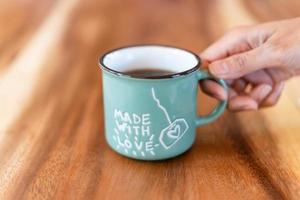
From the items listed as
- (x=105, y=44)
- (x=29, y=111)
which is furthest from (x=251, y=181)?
(x=105, y=44)

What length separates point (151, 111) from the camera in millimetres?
750

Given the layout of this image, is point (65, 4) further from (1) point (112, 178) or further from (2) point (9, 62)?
(1) point (112, 178)

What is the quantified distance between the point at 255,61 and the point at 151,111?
23 cm

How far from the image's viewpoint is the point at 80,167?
2.53 feet

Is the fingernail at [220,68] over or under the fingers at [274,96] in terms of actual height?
over

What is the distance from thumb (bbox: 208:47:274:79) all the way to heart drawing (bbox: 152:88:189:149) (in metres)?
0.12

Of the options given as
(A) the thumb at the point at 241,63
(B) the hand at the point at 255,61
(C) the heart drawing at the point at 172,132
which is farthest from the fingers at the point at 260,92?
(C) the heart drawing at the point at 172,132

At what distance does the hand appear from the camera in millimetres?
855

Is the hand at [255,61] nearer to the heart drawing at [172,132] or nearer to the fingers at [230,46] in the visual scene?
the fingers at [230,46]

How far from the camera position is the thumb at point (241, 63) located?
0.85 metres

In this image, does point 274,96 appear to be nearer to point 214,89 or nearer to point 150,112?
point 214,89

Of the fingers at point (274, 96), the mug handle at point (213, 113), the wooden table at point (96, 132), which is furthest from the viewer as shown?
the fingers at point (274, 96)

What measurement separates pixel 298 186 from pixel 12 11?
1100mm

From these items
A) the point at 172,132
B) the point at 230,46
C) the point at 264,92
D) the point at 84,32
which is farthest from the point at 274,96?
the point at 84,32
